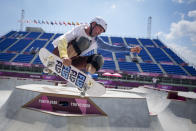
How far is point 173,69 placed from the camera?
2927 centimetres

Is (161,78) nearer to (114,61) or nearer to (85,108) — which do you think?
(114,61)

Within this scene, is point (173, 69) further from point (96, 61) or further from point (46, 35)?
point (46, 35)

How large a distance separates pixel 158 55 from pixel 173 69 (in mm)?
6040

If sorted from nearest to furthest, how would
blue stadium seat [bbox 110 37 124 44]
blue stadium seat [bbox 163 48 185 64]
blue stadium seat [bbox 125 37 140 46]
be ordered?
blue stadium seat [bbox 163 48 185 64], blue stadium seat [bbox 125 37 140 46], blue stadium seat [bbox 110 37 124 44]

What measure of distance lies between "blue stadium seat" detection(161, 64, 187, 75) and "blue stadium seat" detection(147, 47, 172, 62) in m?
2.54

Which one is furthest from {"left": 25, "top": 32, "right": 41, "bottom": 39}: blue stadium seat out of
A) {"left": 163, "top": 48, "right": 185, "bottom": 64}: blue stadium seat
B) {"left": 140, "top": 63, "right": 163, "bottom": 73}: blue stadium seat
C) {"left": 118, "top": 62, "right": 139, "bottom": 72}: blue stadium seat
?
{"left": 163, "top": 48, "right": 185, "bottom": 64}: blue stadium seat

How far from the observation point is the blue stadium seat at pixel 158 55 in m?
32.8

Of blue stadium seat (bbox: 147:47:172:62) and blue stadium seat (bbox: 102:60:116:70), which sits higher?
blue stadium seat (bbox: 147:47:172:62)

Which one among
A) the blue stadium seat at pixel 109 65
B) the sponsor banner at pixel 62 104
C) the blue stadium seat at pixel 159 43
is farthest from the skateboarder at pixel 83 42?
the blue stadium seat at pixel 159 43

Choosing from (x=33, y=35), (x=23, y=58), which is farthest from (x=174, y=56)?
(x=33, y=35)

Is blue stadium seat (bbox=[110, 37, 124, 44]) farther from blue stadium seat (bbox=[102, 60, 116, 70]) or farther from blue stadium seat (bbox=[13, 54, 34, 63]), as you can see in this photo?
blue stadium seat (bbox=[13, 54, 34, 63])

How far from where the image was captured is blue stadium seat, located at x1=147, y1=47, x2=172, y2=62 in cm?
3283

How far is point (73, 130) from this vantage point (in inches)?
151

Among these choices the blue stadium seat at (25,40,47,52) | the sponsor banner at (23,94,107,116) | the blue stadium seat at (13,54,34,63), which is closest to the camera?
the sponsor banner at (23,94,107,116)
